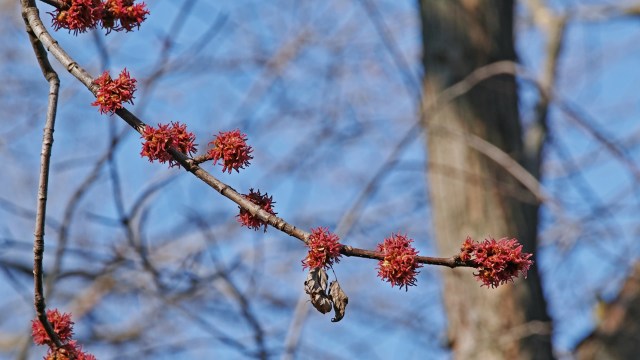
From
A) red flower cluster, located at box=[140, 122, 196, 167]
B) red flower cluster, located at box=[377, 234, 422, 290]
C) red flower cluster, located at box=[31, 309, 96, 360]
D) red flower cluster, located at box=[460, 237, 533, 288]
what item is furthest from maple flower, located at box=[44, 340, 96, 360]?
red flower cluster, located at box=[460, 237, 533, 288]

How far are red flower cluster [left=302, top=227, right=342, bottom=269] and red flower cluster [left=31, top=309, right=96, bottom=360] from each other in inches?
20.5

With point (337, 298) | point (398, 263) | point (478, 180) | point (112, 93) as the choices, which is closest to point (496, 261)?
point (398, 263)

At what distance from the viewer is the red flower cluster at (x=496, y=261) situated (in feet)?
5.96

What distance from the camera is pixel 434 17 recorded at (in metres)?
4.84

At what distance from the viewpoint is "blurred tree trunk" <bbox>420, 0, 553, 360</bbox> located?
4391mm

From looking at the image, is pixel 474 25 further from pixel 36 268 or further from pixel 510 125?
pixel 36 268

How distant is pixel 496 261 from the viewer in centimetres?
181

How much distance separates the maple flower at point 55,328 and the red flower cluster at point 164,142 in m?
0.44

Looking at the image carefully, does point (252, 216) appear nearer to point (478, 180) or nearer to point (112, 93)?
point (112, 93)

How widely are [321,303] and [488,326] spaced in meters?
2.68

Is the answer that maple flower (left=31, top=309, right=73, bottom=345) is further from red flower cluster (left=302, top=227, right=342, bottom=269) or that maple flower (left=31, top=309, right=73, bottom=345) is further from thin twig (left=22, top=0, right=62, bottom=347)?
red flower cluster (left=302, top=227, right=342, bottom=269)

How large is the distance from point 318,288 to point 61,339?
602 millimetres

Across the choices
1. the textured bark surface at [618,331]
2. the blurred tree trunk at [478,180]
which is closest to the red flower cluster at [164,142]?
the blurred tree trunk at [478,180]

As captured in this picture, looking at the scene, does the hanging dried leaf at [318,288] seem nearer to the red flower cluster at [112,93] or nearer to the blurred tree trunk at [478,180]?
the red flower cluster at [112,93]
